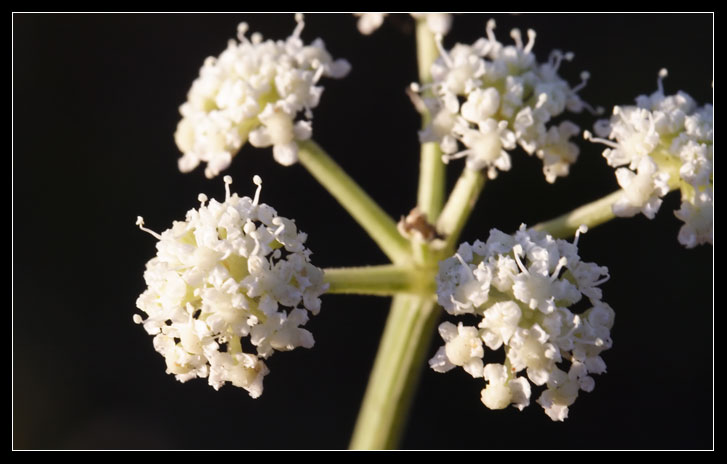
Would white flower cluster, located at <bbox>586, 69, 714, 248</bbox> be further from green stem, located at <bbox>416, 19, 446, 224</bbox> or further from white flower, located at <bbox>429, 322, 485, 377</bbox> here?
white flower, located at <bbox>429, 322, 485, 377</bbox>

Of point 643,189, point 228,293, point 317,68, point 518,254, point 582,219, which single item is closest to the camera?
point 228,293

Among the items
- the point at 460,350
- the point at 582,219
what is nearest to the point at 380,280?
the point at 460,350

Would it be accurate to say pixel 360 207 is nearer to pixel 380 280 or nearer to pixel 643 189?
pixel 380 280

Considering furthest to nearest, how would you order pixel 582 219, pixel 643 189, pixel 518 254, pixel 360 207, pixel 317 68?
pixel 317 68 → pixel 360 207 → pixel 582 219 → pixel 643 189 → pixel 518 254

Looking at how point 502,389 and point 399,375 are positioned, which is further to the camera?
point 399,375

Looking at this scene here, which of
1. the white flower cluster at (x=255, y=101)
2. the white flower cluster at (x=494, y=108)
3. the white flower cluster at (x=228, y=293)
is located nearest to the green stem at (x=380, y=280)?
the white flower cluster at (x=228, y=293)

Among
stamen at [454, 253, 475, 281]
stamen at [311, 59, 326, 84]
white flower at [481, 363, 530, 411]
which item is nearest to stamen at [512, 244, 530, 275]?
stamen at [454, 253, 475, 281]

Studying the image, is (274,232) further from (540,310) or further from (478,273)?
(540,310)
